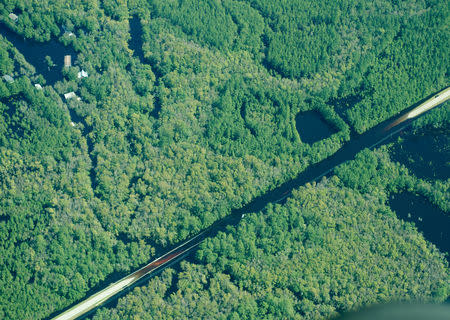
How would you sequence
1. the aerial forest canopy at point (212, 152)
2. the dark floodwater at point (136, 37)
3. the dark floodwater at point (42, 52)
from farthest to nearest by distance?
1. the dark floodwater at point (136, 37)
2. the dark floodwater at point (42, 52)
3. the aerial forest canopy at point (212, 152)

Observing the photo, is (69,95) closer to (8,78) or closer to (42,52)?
(42,52)

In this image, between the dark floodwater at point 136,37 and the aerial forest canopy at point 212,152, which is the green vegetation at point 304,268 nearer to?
the aerial forest canopy at point 212,152

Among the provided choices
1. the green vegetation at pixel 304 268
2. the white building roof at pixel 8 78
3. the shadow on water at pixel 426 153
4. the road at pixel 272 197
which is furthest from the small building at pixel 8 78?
the shadow on water at pixel 426 153

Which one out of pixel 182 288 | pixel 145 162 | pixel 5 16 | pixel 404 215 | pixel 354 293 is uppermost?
pixel 5 16

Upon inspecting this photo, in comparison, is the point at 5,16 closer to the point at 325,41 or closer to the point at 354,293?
the point at 325,41

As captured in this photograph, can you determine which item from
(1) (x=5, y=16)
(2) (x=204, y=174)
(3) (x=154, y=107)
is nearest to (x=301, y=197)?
(2) (x=204, y=174)
